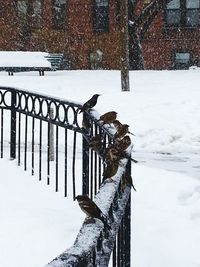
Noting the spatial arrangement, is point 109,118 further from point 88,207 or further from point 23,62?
point 23,62

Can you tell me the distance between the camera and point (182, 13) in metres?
30.9

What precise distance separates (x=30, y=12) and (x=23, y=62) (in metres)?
6.18

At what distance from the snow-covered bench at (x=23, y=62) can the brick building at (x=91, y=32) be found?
3863 millimetres

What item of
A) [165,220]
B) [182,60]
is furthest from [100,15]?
[165,220]

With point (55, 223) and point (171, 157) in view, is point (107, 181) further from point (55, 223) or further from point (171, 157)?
point (171, 157)

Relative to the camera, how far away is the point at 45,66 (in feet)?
83.3

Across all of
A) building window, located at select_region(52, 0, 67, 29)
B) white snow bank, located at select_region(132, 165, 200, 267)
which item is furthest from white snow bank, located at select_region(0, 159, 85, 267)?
building window, located at select_region(52, 0, 67, 29)

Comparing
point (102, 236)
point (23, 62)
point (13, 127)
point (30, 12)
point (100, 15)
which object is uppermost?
point (30, 12)

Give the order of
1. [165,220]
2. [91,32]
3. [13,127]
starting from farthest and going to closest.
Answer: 1. [91,32]
2. [13,127]
3. [165,220]

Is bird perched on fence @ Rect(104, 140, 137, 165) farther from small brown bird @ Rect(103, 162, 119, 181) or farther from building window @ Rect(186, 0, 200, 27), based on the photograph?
building window @ Rect(186, 0, 200, 27)

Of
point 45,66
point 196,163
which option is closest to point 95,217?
point 196,163

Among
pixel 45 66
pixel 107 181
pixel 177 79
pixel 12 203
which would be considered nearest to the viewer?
pixel 107 181

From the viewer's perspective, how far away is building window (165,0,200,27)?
1212 inches

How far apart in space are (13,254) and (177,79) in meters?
16.8
